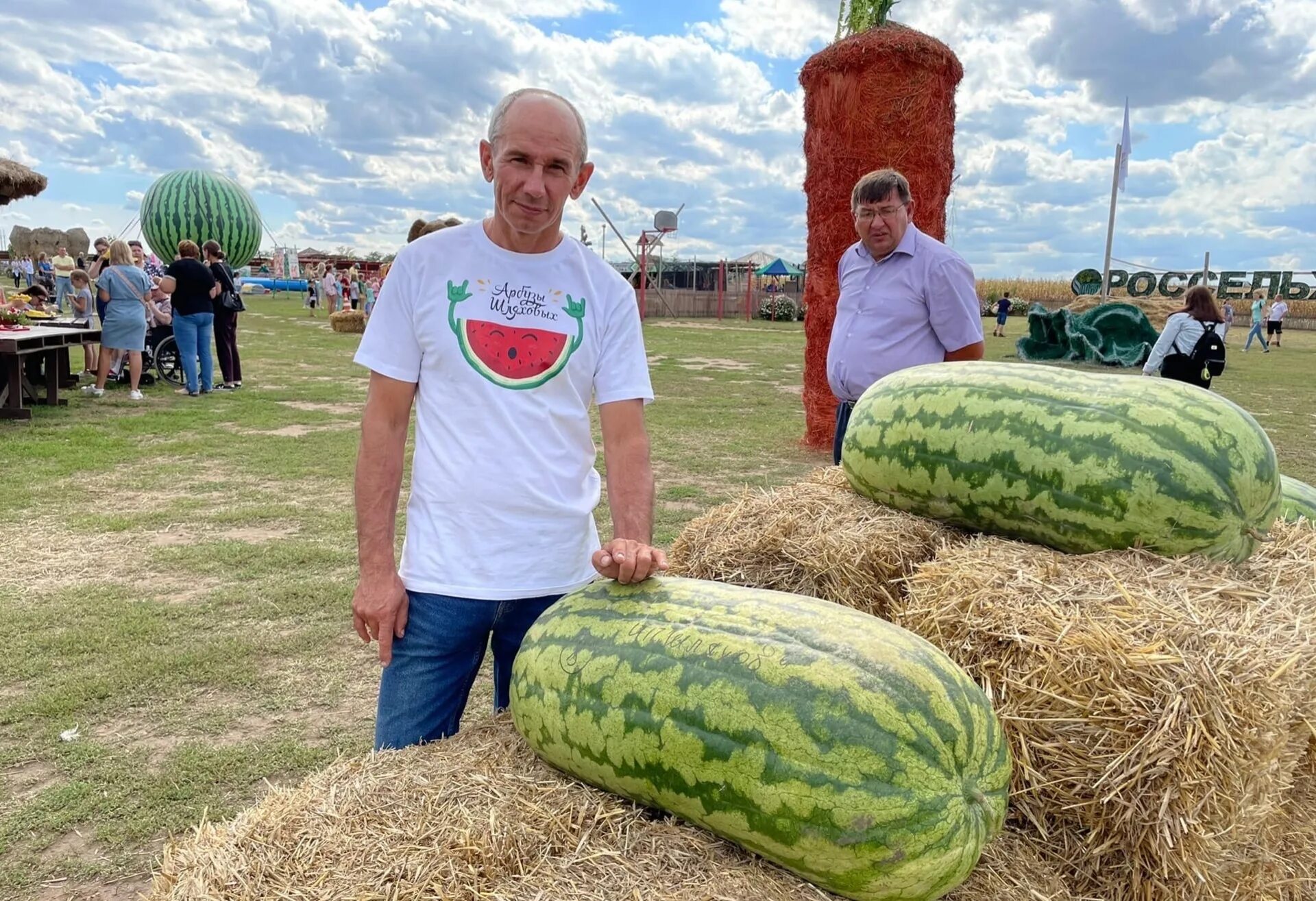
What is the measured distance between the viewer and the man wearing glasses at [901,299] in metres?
4.41

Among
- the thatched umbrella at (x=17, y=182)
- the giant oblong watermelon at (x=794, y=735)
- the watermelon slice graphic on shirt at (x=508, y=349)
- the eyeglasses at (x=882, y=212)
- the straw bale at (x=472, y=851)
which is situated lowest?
the straw bale at (x=472, y=851)

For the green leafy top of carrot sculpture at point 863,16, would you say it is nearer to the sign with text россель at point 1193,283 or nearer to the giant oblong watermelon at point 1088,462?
the giant oblong watermelon at point 1088,462

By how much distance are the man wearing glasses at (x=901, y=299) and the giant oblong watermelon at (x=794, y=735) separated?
114 inches

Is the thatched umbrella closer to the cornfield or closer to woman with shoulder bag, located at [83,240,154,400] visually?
woman with shoulder bag, located at [83,240,154,400]

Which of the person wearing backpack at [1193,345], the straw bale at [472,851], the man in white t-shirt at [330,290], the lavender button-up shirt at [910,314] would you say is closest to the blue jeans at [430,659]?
the straw bale at [472,851]

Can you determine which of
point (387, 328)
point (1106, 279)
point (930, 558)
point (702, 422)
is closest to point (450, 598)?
point (387, 328)

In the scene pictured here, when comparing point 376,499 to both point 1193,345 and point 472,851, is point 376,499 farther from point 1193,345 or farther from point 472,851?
point 1193,345

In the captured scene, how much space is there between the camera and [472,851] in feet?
4.93

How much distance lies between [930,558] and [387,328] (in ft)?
5.51

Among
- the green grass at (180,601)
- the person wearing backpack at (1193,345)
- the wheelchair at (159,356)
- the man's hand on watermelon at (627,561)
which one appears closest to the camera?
the man's hand on watermelon at (627,561)

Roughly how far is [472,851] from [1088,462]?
1.74 meters

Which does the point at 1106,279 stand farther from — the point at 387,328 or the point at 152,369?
the point at 387,328

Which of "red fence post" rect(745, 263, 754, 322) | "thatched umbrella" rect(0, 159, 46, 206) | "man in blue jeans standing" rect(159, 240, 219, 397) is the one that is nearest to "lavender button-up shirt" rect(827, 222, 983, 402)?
"man in blue jeans standing" rect(159, 240, 219, 397)

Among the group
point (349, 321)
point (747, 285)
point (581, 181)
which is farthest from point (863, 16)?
point (747, 285)
